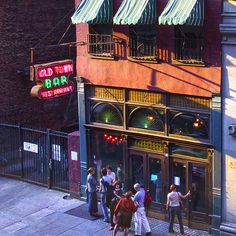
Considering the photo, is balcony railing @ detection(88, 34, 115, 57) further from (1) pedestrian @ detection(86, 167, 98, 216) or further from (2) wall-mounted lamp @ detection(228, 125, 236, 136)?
(2) wall-mounted lamp @ detection(228, 125, 236, 136)

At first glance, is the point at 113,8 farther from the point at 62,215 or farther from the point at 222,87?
the point at 62,215

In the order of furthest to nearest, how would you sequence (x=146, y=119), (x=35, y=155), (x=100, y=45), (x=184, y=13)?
(x=35, y=155)
(x=100, y=45)
(x=146, y=119)
(x=184, y=13)

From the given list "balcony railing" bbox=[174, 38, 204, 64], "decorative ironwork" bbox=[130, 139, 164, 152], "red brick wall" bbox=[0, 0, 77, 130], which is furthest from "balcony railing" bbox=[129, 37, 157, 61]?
"red brick wall" bbox=[0, 0, 77, 130]

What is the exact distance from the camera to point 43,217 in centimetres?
1888

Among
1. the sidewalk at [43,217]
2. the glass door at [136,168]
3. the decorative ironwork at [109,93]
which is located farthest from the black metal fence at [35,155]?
the glass door at [136,168]

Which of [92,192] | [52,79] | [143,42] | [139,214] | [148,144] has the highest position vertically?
[143,42]

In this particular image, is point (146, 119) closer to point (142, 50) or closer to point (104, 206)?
point (142, 50)

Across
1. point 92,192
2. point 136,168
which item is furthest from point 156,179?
point 92,192

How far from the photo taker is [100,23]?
58.8ft

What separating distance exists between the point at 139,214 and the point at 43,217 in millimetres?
3810

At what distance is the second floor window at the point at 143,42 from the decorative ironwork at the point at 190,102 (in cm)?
142

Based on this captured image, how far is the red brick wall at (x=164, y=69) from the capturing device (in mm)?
16109

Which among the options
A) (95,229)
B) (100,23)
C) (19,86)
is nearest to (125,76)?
(100,23)

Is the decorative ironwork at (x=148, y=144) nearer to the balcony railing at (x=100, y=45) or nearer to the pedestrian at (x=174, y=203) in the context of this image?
the pedestrian at (x=174, y=203)
